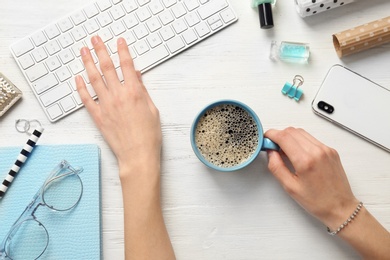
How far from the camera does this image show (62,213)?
0.90 metres

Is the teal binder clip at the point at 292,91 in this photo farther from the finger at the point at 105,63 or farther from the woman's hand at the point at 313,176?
the finger at the point at 105,63

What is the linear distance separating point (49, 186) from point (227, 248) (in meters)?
0.36

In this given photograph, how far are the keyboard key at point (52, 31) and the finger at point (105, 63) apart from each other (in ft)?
0.23

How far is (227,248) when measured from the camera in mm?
912

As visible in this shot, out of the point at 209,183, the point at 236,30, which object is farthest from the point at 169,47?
the point at 209,183

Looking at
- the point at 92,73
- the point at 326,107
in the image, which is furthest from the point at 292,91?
the point at 92,73

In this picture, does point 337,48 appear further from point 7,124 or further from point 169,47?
point 7,124

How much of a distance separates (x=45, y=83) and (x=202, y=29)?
0.31 metres

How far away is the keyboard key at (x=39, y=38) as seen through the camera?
906mm

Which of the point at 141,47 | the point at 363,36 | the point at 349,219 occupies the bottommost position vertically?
the point at 349,219

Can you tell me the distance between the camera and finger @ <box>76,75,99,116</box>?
897mm

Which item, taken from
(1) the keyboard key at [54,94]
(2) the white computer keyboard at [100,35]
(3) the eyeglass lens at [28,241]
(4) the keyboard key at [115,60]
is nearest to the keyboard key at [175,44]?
(2) the white computer keyboard at [100,35]

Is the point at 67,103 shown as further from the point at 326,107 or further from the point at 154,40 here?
the point at 326,107

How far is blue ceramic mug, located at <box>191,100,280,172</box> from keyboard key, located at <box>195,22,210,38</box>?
0.15m
